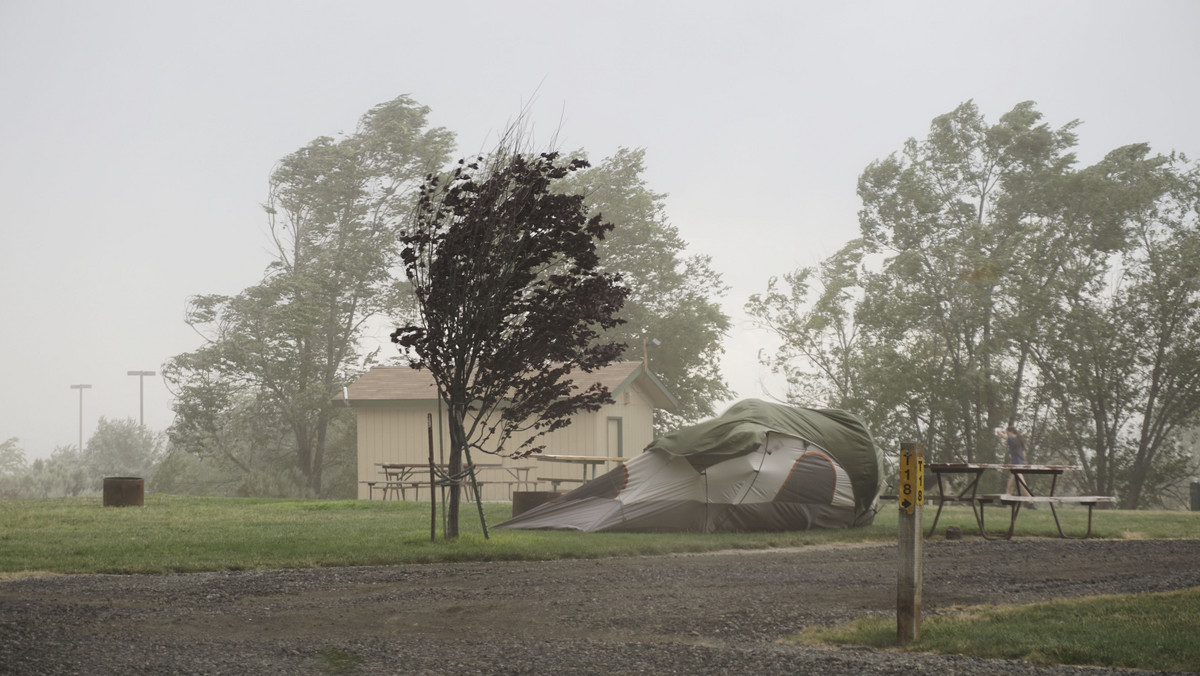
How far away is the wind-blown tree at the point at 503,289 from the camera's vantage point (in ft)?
37.4

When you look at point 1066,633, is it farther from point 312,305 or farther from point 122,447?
point 122,447

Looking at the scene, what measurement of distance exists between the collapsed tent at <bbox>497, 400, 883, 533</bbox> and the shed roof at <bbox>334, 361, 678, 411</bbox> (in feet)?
34.0

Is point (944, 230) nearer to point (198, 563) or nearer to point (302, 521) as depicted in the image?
point (302, 521)

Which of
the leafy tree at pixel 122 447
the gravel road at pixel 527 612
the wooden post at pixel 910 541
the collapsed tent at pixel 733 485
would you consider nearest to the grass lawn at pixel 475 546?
the wooden post at pixel 910 541

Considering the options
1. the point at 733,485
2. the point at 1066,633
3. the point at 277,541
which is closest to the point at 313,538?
the point at 277,541

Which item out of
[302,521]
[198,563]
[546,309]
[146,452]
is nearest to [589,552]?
[546,309]

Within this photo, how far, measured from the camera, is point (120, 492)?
61.8 feet

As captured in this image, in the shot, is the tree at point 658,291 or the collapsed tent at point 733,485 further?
the tree at point 658,291

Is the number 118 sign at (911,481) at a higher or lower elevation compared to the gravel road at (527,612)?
higher

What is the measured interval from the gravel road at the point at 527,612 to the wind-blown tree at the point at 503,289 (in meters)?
2.35

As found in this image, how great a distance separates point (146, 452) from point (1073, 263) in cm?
5108

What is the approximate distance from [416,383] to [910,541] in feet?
73.3

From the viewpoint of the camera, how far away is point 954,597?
780 cm

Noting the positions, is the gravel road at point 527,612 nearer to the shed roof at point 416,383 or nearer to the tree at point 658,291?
the shed roof at point 416,383
